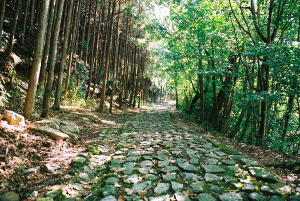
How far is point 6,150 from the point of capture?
106 inches

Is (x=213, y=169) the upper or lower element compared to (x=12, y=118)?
lower

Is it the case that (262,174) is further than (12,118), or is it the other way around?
(12,118)

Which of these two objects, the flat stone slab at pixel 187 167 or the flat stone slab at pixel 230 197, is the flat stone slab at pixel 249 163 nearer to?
the flat stone slab at pixel 187 167

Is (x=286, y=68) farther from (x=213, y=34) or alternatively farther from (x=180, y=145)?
(x=180, y=145)

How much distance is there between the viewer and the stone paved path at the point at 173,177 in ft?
8.02

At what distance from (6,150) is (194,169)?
324cm

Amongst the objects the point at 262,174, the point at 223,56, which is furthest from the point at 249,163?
the point at 223,56

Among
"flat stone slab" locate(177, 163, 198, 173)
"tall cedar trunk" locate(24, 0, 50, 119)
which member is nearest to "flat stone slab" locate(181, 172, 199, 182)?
"flat stone slab" locate(177, 163, 198, 173)

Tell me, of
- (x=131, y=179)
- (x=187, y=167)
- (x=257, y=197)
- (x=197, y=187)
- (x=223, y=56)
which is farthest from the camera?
(x=223, y=56)

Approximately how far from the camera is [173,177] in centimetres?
301

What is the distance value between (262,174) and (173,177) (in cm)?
150

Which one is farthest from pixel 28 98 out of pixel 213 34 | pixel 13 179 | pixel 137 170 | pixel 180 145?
pixel 213 34

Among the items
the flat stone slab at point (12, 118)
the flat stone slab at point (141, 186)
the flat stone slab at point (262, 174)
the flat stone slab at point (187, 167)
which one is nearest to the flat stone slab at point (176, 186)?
the flat stone slab at point (141, 186)

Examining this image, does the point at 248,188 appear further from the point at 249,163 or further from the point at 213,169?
the point at 249,163
